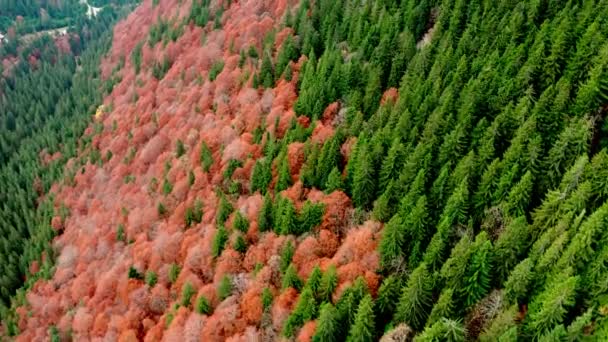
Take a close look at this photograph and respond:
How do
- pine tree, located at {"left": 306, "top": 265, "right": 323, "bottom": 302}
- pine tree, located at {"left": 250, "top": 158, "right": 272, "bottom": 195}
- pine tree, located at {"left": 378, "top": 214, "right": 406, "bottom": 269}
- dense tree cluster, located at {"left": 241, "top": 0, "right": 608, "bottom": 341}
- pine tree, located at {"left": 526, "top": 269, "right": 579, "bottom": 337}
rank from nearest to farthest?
pine tree, located at {"left": 526, "top": 269, "right": 579, "bottom": 337}, dense tree cluster, located at {"left": 241, "top": 0, "right": 608, "bottom": 341}, pine tree, located at {"left": 378, "top": 214, "right": 406, "bottom": 269}, pine tree, located at {"left": 306, "top": 265, "right": 323, "bottom": 302}, pine tree, located at {"left": 250, "top": 158, "right": 272, "bottom": 195}

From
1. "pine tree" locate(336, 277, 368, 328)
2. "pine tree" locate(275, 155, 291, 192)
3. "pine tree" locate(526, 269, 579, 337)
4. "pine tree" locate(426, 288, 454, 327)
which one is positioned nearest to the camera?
"pine tree" locate(526, 269, 579, 337)

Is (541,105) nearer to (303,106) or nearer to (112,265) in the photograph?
(303,106)

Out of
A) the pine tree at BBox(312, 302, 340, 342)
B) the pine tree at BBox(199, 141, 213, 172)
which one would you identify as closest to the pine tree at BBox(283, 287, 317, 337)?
the pine tree at BBox(312, 302, 340, 342)

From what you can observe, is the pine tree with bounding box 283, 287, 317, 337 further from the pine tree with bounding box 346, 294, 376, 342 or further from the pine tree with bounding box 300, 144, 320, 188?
the pine tree with bounding box 300, 144, 320, 188

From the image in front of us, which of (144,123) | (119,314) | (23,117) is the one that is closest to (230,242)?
(119,314)

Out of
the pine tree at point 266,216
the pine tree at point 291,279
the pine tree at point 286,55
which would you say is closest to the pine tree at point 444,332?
the pine tree at point 291,279

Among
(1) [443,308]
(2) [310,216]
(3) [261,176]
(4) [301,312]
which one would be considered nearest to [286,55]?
(3) [261,176]

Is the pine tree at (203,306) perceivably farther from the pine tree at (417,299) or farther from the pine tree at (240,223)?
the pine tree at (417,299)
